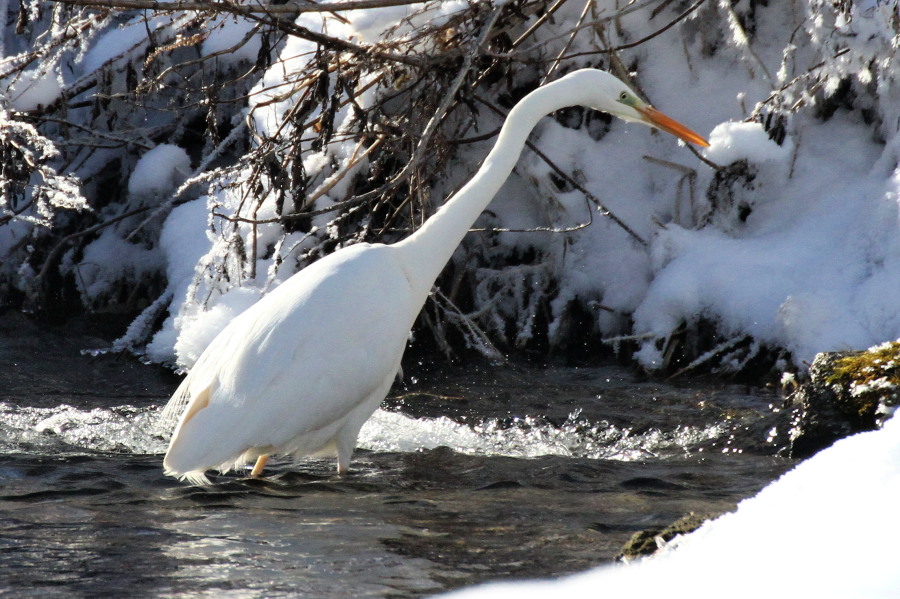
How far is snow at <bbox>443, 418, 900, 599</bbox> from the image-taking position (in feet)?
4.99

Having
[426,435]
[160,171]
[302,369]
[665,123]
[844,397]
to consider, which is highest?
[665,123]

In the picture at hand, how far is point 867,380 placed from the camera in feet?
10.8

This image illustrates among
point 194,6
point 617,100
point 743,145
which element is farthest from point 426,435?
point 743,145

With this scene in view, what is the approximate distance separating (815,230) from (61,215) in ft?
15.9

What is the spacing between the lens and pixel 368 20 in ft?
17.1

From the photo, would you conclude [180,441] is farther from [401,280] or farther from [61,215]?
[61,215]

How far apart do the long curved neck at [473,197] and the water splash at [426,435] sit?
624 mm

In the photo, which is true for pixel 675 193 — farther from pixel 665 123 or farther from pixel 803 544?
pixel 803 544

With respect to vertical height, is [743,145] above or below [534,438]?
above

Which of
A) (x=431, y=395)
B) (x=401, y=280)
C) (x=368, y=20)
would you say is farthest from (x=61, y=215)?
(x=401, y=280)

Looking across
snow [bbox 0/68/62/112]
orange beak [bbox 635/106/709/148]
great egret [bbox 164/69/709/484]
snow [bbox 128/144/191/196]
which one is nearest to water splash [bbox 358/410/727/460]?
great egret [bbox 164/69/709/484]

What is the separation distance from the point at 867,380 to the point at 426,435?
1701 mm

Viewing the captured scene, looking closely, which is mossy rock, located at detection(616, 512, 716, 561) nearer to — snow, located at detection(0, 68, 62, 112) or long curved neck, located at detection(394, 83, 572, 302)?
long curved neck, located at detection(394, 83, 572, 302)

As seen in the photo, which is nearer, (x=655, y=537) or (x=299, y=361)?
(x=655, y=537)
